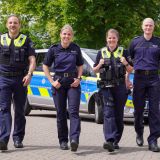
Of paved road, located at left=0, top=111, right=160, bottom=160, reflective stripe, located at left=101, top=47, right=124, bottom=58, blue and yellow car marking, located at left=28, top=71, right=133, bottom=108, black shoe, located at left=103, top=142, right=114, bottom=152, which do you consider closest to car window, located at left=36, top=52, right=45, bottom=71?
blue and yellow car marking, located at left=28, top=71, right=133, bottom=108

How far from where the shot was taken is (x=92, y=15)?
1046 inches

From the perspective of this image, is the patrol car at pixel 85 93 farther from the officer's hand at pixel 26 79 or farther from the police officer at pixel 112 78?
the officer's hand at pixel 26 79

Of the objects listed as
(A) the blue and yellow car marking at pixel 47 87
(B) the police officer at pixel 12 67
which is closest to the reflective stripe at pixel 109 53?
(B) the police officer at pixel 12 67

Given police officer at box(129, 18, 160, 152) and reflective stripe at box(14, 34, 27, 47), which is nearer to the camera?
reflective stripe at box(14, 34, 27, 47)

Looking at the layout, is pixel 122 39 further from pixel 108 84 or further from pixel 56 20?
pixel 108 84

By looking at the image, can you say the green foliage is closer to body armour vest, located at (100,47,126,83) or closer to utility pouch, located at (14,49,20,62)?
body armour vest, located at (100,47,126,83)

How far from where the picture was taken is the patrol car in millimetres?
12891

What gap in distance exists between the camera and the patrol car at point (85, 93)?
42.3ft

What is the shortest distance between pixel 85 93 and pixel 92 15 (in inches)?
543

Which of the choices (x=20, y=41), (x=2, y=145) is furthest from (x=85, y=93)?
(x=2, y=145)

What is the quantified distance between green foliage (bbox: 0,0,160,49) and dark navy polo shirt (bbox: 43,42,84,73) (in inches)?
709

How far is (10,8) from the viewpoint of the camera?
3209 cm

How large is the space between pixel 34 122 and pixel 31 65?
505cm

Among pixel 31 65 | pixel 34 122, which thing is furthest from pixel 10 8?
pixel 31 65
